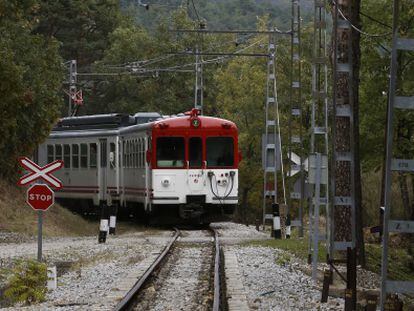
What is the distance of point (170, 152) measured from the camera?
27781mm

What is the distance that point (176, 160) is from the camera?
91.4 feet

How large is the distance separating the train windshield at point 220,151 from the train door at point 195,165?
0.23 meters

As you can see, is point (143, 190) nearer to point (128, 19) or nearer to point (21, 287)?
point (21, 287)

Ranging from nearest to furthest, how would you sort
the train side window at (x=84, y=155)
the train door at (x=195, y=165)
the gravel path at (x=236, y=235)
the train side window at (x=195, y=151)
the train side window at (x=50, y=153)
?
the gravel path at (x=236, y=235), the train door at (x=195, y=165), the train side window at (x=195, y=151), the train side window at (x=84, y=155), the train side window at (x=50, y=153)

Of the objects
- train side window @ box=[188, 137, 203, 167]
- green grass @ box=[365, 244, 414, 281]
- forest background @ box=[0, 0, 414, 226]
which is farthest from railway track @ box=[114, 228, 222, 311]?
forest background @ box=[0, 0, 414, 226]

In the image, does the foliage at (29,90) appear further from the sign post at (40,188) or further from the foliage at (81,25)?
the foliage at (81,25)

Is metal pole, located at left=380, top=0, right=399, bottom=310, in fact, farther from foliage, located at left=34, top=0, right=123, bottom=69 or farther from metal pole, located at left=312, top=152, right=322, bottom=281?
foliage, located at left=34, top=0, right=123, bottom=69

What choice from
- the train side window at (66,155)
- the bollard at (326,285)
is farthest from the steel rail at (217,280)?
the train side window at (66,155)

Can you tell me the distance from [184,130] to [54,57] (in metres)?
4.05

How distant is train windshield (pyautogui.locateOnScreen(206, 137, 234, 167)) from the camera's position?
92.1 ft

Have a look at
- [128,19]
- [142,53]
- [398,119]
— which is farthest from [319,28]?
[128,19]

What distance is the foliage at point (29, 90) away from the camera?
2389 centimetres

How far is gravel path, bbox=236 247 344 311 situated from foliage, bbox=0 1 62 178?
311 inches

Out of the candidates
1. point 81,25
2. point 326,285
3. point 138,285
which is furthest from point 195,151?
point 81,25
